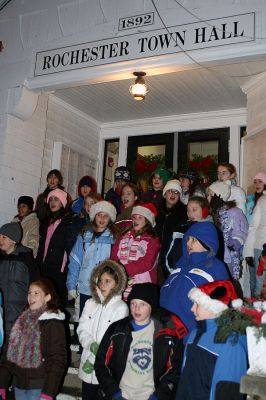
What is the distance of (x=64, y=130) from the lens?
844cm

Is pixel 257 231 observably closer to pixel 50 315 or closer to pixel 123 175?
pixel 123 175

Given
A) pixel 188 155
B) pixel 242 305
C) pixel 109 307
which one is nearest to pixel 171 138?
pixel 188 155

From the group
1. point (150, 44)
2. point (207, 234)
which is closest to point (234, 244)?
point (207, 234)

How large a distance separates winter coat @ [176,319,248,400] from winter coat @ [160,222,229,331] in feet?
1.52

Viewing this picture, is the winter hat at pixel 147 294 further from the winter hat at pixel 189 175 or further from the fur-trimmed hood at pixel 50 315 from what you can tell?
the winter hat at pixel 189 175

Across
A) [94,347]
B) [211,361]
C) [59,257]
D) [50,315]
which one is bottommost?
[94,347]

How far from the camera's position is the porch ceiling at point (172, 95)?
683cm

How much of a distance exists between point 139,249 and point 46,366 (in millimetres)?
1512

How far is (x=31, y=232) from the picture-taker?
18.7ft

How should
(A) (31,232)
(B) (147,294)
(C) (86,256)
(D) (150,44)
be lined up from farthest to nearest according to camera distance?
(D) (150,44)
(A) (31,232)
(C) (86,256)
(B) (147,294)

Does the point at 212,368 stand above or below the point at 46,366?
above

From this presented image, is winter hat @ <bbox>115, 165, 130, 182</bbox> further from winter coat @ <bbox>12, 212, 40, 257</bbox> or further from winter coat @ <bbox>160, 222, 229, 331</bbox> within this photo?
winter coat @ <bbox>160, 222, 229, 331</bbox>

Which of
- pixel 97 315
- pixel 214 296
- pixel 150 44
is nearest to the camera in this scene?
pixel 214 296

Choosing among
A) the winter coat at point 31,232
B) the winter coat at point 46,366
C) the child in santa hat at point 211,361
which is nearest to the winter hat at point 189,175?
the winter coat at point 31,232
